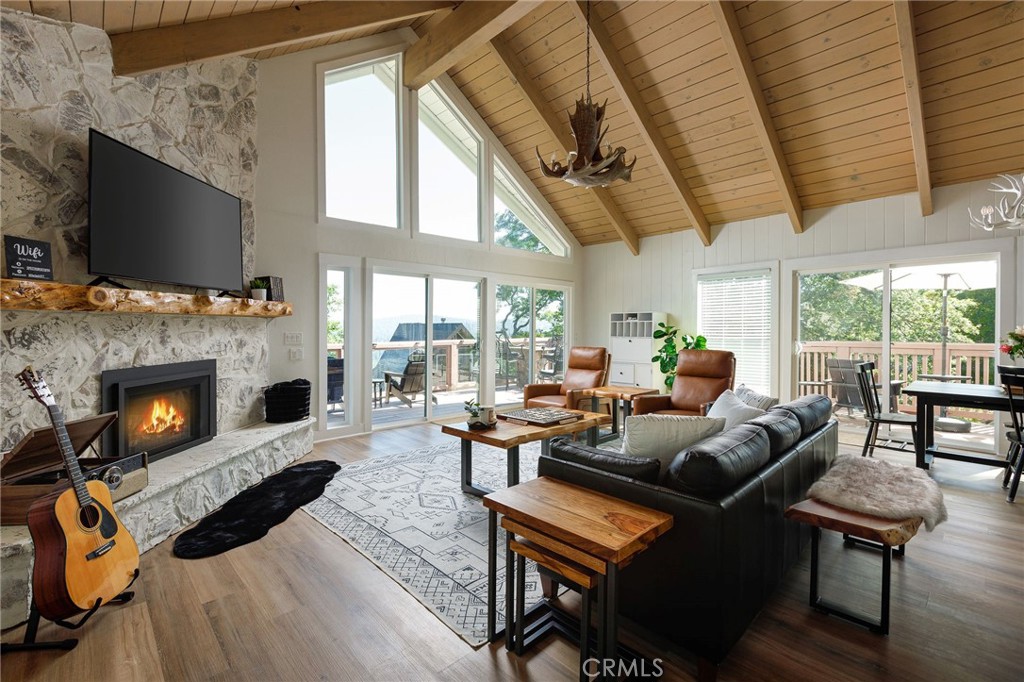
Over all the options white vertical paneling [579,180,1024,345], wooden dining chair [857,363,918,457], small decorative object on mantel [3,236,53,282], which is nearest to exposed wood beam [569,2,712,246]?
white vertical paneling [579,180,1024,345]

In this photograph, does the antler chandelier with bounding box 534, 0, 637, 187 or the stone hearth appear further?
the antler chandelier with bounding box 534, 0, 637, 187

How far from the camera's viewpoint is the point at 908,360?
5.12 metres

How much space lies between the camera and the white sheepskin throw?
1.92 m

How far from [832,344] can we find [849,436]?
107 centimetres

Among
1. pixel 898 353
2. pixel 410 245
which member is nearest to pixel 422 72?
pixel 410 245

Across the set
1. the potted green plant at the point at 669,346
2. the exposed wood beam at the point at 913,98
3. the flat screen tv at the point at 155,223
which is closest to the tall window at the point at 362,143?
the flat screen tv at the point at 155,223

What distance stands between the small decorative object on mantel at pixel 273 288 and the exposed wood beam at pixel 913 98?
5.36 m

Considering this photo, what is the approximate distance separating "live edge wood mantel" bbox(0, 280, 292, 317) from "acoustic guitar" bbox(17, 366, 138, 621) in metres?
0.68

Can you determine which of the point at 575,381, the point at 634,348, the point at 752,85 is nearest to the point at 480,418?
the point at 575,381

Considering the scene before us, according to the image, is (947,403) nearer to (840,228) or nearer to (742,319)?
(840,228)

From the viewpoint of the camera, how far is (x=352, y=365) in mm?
5289

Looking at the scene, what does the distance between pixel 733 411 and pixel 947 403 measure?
244 cm

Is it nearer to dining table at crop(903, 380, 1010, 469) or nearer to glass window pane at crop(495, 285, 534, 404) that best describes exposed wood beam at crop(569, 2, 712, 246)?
glass window pane at crop(495, 285, 534, 404)

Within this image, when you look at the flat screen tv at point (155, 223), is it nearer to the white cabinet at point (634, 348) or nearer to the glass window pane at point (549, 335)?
the glass window pane at point (549, 335)
